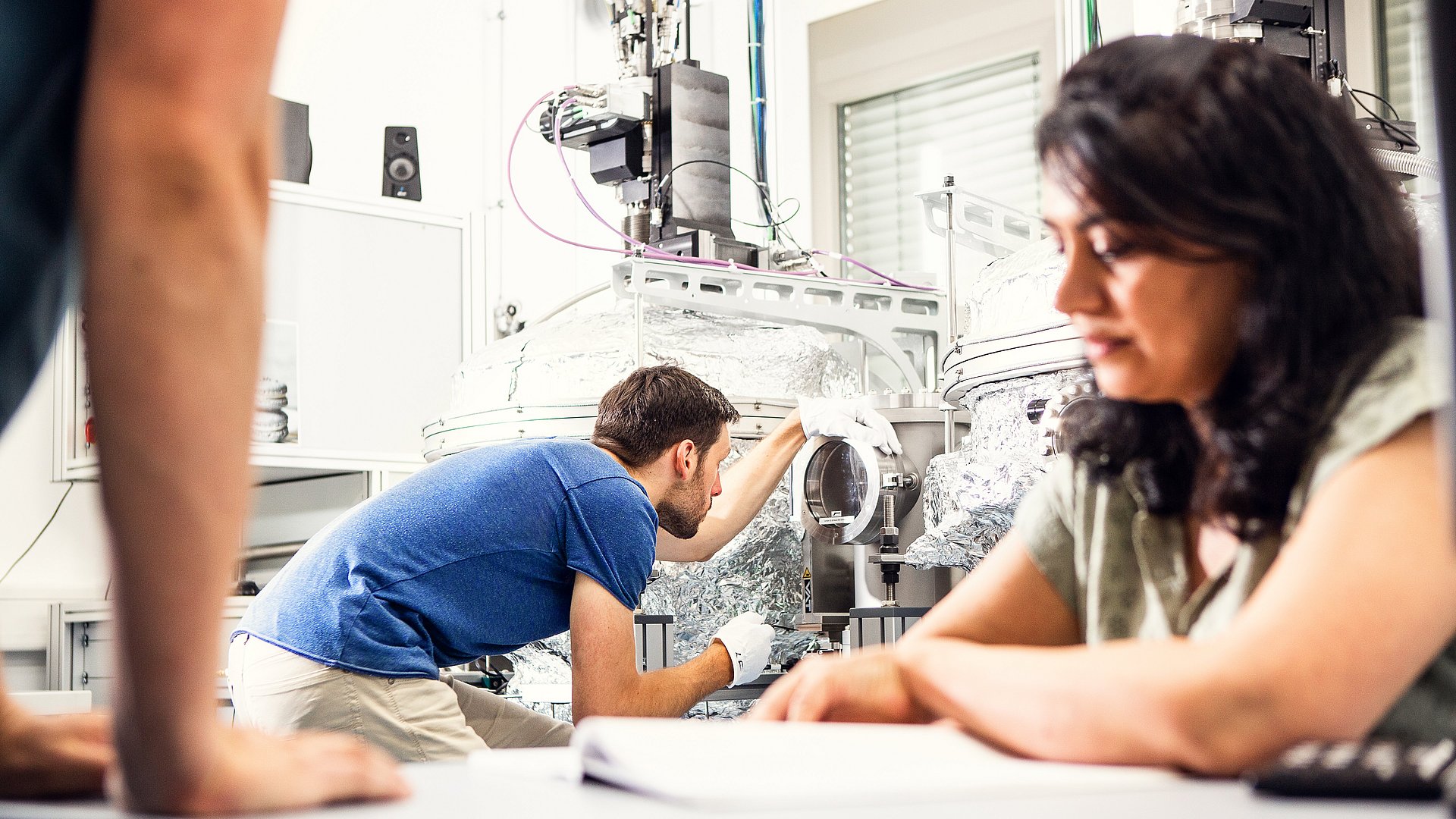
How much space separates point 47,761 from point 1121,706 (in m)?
0.52

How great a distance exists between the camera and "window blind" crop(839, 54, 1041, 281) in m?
3.76

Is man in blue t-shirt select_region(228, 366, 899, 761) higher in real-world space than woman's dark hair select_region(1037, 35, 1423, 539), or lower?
lower

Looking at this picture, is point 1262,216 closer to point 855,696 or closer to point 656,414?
point 855,696

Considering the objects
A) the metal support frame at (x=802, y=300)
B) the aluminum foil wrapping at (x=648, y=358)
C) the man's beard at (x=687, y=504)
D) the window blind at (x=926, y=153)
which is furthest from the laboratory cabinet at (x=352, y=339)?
the man's beard at (x=687, y=504)

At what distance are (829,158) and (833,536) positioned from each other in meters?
2.16

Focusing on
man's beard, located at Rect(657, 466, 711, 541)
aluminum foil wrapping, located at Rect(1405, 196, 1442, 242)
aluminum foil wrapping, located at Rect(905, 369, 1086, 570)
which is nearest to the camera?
aluminum foil wrapping, located at Rect(1405, 196, 1442, 242)

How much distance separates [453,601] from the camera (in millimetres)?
1890

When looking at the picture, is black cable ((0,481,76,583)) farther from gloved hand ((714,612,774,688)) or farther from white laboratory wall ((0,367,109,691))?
gloved hand ((714,612,774,688))

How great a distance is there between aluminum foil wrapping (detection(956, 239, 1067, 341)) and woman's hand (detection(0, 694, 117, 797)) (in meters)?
1.27

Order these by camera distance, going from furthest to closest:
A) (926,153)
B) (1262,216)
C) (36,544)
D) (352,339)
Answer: (926,153)
(36,544)
(352,339)
(1262,216)

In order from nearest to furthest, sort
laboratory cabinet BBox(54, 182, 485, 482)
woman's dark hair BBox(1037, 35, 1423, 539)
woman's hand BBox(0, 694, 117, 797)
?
1. woman's hand BBox(0, 694, 117, 797)
2. woman's dark hair BBox(1037, 35, 1423, 539)
3. laboratory cabinet BBox(54, 182, 485, 482)

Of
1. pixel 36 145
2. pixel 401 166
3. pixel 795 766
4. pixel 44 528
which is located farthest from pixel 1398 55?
pixel 44 528

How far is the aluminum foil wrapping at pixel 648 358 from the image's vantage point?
230cm

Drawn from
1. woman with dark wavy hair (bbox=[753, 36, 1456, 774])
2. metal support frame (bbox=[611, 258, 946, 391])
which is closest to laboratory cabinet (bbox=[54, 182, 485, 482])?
metal support frame (bbox=[611, 258, 946, 391])
